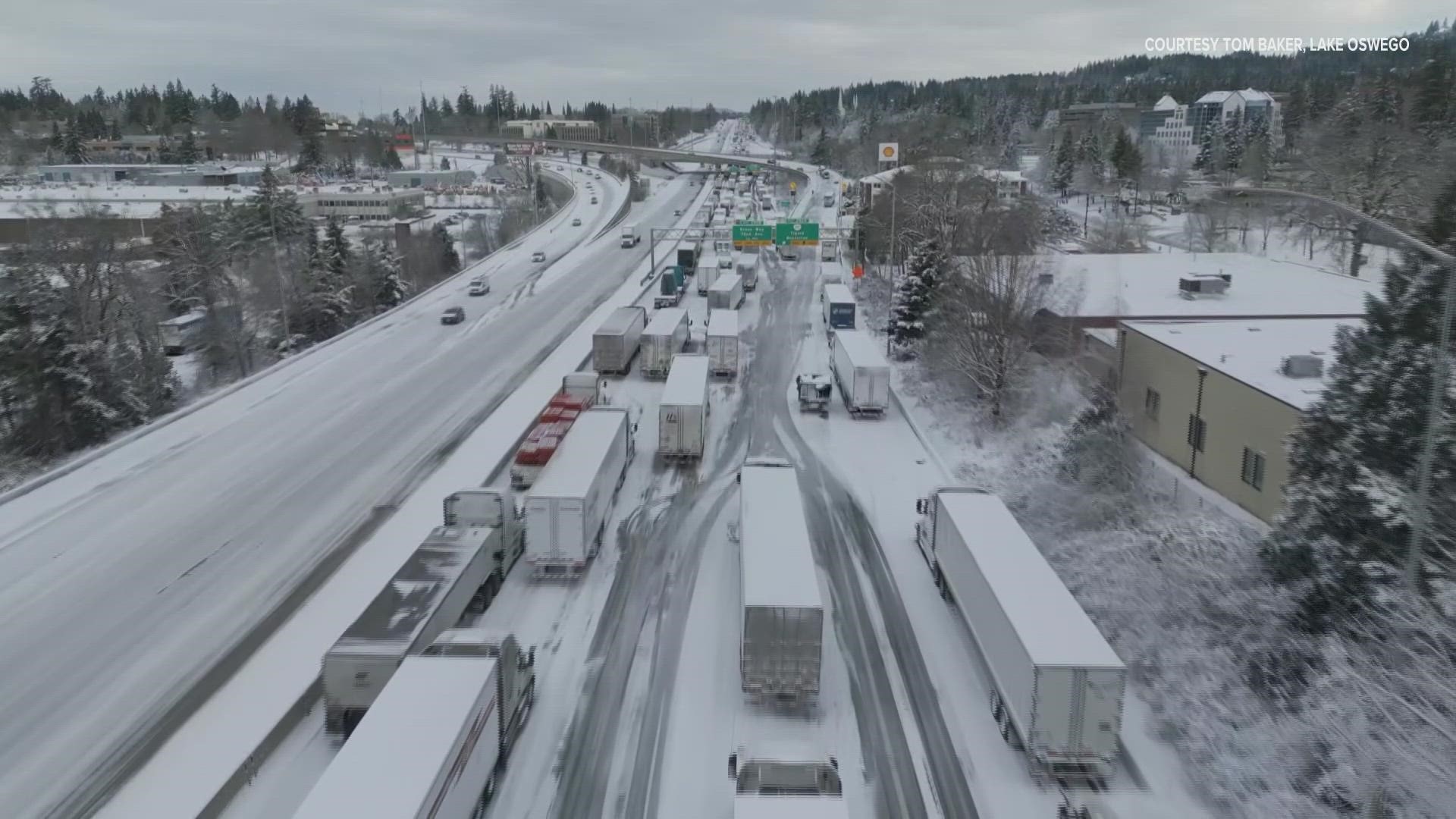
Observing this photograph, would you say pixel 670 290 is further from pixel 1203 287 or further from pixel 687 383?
pixel 1203 287

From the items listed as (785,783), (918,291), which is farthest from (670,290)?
(785,783)

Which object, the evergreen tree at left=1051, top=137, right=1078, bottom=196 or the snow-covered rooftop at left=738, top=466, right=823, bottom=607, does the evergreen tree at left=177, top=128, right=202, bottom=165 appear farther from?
the snow-covered rooftop at left=738, top=466, right=823, bottom=607

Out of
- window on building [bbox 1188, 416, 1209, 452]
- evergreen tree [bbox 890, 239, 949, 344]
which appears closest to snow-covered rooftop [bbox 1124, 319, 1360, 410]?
window on building [bbox 1188, 416, 1209, 452]

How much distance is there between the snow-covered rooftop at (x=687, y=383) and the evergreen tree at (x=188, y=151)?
170 meters

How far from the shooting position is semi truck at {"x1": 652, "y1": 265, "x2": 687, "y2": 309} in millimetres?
59031

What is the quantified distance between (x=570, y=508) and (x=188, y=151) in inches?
7230

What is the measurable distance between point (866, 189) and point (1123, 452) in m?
80.4

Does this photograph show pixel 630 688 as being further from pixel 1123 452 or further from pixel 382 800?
pixel 1123 452

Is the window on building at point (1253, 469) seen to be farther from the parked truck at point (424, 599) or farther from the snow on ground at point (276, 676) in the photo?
the snow on ground at point (276, 676)

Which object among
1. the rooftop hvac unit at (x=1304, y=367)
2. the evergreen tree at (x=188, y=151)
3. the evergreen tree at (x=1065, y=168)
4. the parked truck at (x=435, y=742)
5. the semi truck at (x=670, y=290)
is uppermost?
the evergreen tree at (x=188, y=151)

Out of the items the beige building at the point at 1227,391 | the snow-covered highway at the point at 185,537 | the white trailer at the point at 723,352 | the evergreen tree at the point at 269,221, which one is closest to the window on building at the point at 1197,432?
the beige building at the point at 1227,391

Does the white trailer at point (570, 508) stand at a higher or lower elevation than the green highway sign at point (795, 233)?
lower

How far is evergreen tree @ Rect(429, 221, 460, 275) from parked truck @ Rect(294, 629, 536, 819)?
7730 centimetres

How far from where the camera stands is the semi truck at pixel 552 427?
27.7m
